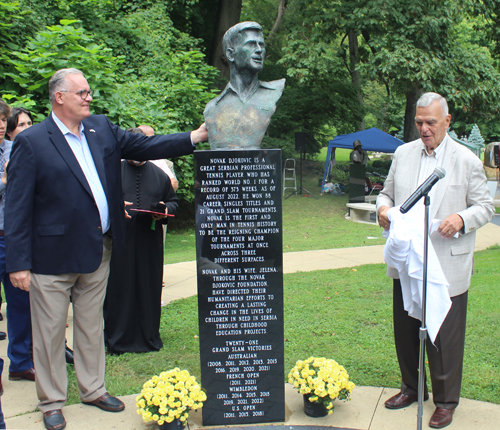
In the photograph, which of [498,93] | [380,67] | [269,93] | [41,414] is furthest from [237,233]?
[498,93]

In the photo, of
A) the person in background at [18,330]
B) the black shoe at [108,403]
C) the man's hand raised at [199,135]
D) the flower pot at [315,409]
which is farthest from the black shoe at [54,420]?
the man's hand raised at [199,135]

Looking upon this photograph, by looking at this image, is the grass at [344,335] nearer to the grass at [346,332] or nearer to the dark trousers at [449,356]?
the grass at [346,332]

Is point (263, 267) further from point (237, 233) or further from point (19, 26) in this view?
point (19, 26)

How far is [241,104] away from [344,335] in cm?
278

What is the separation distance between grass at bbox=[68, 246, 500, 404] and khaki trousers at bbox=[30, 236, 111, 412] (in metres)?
0.36

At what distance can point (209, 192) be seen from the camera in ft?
11.3

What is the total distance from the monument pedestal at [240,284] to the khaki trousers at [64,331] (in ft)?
2.63

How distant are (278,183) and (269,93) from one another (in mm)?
737

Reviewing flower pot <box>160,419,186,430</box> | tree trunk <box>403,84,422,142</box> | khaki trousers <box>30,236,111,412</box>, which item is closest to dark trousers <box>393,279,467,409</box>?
flower pot <box>160,419,186,430</box>

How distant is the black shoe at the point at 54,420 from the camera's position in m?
3.45

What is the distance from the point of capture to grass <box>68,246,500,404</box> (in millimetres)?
4238

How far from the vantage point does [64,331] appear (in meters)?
3.55

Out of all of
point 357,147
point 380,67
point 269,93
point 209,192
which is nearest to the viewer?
point 209,192

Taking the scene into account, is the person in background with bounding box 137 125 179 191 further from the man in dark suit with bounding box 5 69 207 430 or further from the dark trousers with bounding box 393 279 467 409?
the dark trousers with bounding box 393 279 467 409
